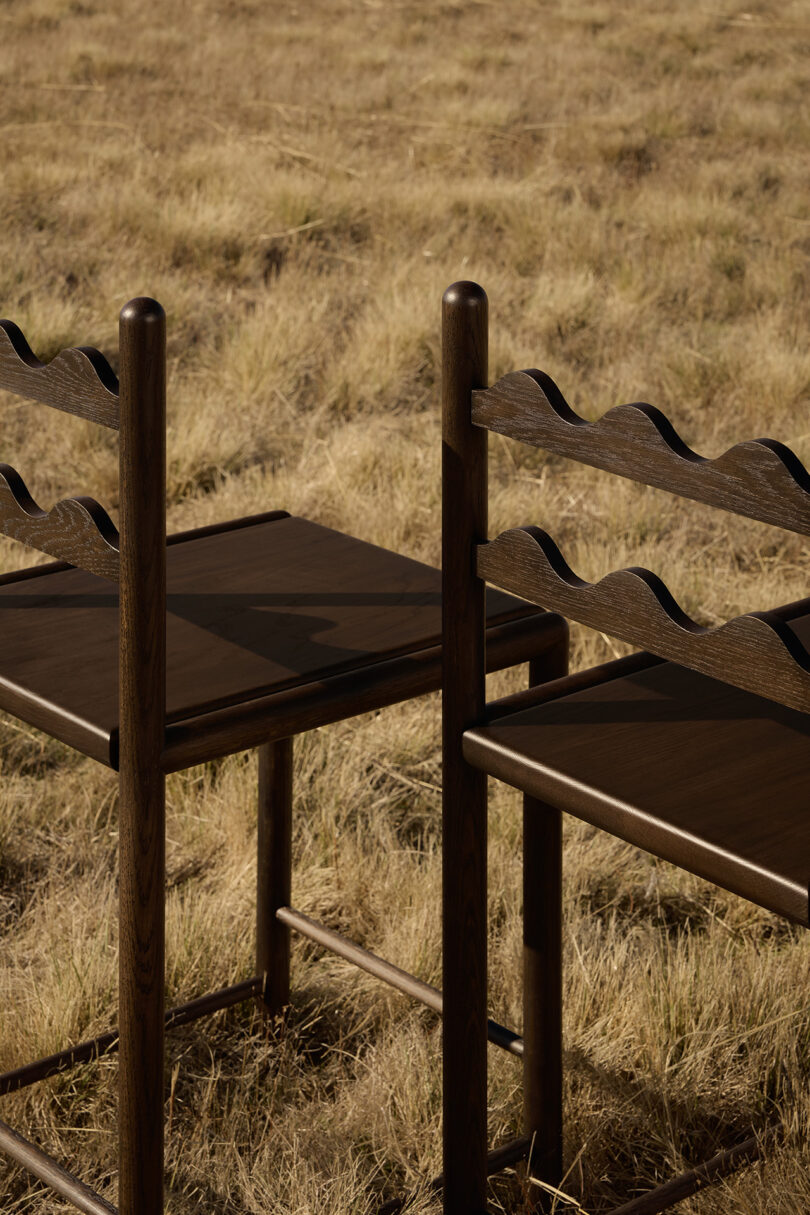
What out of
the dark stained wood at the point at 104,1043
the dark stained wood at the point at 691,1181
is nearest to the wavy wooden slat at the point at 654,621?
the dark stained wood at the point at 691,1181

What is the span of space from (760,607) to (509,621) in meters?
1.92

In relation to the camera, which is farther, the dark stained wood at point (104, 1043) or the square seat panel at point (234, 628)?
the dark stained wood at point (104, 1043)

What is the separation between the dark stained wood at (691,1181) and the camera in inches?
59.2

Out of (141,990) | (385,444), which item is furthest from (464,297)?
(385,444)

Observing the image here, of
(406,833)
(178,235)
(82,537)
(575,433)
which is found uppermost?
(575,433)

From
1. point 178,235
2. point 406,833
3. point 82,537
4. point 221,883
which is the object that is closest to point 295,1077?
point 221,883

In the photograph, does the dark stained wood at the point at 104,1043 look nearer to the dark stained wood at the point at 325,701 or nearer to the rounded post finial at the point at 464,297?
the dark stained wood at the point at 325,701

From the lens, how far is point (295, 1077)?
196 centimetres

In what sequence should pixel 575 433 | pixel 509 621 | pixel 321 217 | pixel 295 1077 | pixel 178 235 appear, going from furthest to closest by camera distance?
1. pixel 321 217
2. pixel 178 235
3. pixel 295 1077
4. pixel 509 621
5. pixel 575 433

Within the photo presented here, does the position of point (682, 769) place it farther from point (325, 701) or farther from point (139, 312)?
point (139, 312)

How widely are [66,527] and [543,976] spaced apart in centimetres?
66

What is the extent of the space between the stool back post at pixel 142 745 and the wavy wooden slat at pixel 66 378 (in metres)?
0.03

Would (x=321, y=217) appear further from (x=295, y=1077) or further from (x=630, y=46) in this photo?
(x=630, y=46)

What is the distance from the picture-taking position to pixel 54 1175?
1.51 meters
